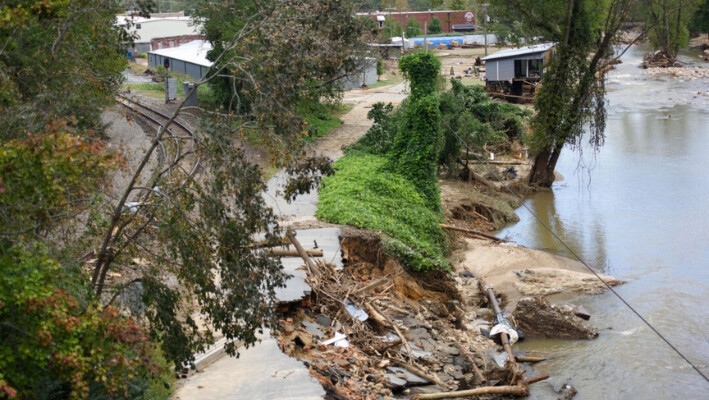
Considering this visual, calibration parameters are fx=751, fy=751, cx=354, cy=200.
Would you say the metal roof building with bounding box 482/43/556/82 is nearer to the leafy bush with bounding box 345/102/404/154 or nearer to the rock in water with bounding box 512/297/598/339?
the leafy bush with bounding box 345/102/404/154

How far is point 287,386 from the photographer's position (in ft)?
36.8

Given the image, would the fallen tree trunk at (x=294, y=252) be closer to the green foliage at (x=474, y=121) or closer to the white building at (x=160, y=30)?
the green foliage at (x=474, y=121)

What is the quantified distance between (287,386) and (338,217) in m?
9.15

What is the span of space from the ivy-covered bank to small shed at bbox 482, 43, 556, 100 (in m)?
19.9

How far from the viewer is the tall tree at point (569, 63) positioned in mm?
29312

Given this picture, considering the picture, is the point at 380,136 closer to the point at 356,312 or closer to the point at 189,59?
the point at 356,312

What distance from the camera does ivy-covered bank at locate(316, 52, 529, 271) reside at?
2000 cm

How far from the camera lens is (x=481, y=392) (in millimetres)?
13383

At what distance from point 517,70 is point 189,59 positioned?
73.4 ft

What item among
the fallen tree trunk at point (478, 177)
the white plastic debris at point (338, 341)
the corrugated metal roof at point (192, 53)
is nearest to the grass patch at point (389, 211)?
the white plastic debris at point (338, 341)

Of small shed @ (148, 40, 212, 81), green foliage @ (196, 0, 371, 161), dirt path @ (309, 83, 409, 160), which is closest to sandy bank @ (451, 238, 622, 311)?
dirt path @ (309, 83, 409, 160)

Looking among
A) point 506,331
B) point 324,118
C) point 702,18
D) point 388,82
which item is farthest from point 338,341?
point 702,18

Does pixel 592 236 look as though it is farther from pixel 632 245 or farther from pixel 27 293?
pixel 27 293

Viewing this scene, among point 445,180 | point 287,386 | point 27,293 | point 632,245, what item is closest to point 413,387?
point 287,386
